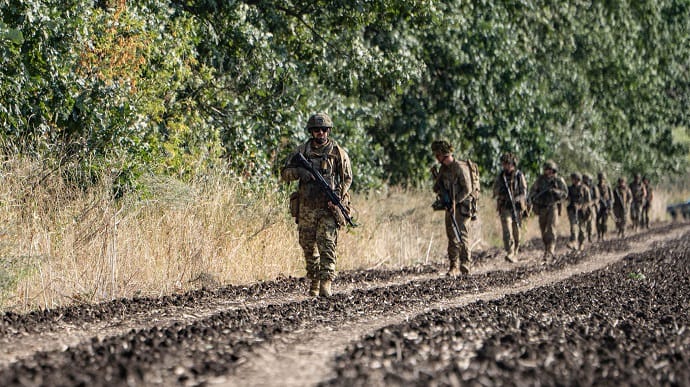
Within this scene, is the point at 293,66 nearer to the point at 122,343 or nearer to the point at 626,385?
the point at 122,343

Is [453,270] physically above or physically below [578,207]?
below

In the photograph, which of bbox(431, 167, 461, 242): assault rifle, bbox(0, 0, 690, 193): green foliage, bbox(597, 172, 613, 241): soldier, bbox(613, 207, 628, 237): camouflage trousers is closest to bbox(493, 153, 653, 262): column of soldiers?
bbox(597, 172, 613, 241): soldier

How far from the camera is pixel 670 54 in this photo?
35500mm

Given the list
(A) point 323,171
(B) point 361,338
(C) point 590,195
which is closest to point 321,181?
(A) point 323,171

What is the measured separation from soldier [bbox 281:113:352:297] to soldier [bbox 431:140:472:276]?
156 inches

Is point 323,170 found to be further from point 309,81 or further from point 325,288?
point 309,81

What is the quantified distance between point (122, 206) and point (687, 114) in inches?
1276

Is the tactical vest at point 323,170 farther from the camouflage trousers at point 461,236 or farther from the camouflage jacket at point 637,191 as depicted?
the camouflage jacket at point 637,191

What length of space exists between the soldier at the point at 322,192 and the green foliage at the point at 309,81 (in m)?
2.43

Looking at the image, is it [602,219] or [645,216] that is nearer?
[602,219]

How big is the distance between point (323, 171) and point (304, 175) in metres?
0.22

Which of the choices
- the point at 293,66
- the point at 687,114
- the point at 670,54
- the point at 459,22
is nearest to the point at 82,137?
the point at 293,66

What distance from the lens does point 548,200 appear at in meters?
21.2

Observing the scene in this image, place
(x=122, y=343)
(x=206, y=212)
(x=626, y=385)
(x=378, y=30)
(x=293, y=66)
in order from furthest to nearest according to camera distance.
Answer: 1. (x=378, y=30)
2. (x=293, y=66)
3. (x=206, y=212)
4. (x=122, y=343)
5. (x=626, y=385)
